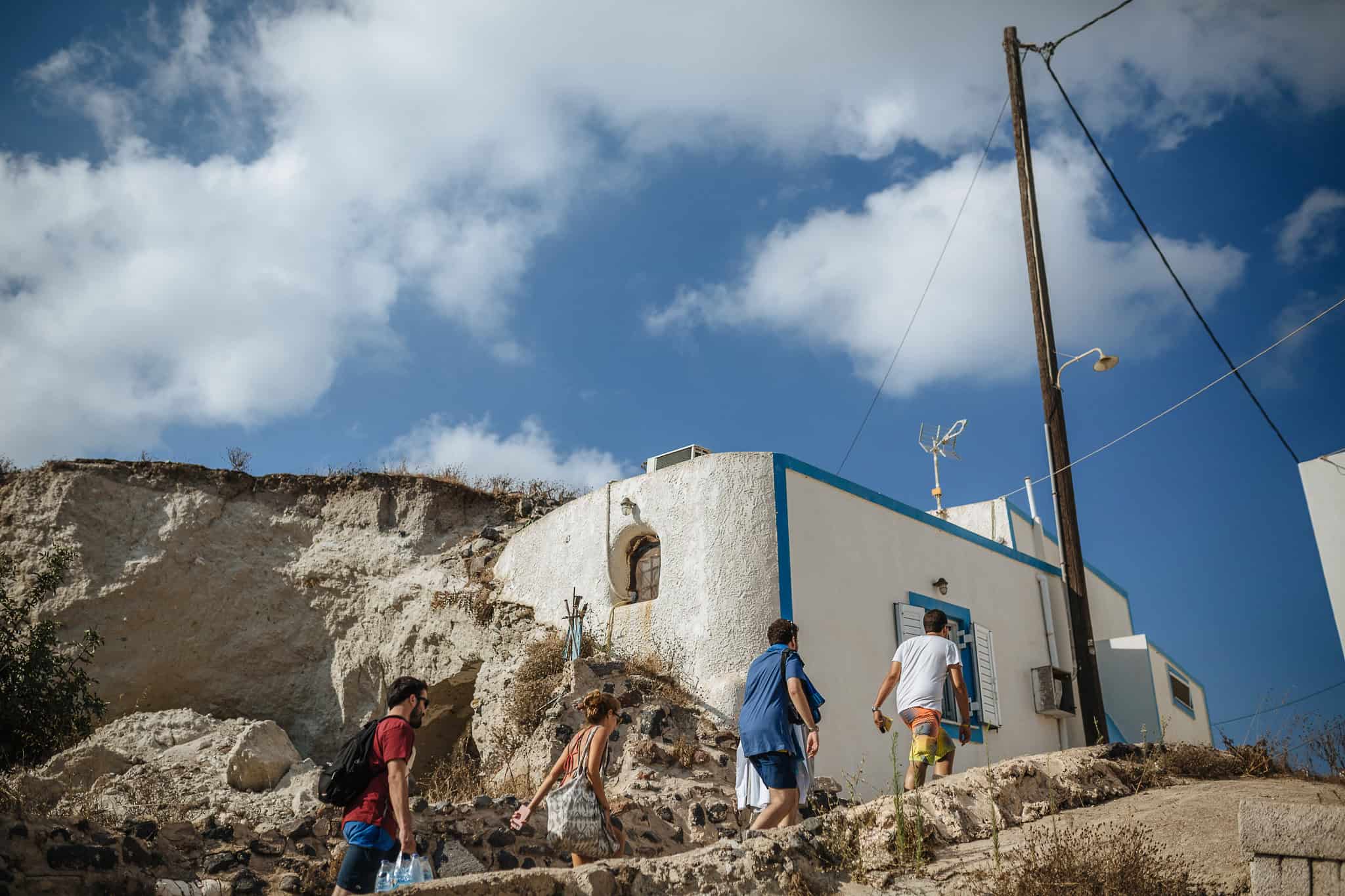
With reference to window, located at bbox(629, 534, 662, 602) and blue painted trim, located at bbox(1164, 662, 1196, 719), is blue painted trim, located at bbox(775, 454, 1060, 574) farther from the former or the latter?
blue painted trim, located at bbox(1164, 662, 1196, 719)

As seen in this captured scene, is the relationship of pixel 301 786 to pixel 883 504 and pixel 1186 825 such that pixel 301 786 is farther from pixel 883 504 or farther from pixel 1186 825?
pixel 1186 825

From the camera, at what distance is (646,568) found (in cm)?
1130

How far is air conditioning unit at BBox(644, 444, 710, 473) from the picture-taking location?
1230cm

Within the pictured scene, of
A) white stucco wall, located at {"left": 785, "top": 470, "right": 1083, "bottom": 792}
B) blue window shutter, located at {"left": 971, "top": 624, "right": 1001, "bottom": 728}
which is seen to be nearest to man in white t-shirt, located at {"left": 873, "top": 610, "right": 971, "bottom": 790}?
white stucco wall, located at {"left": 785, "top": 470, "right": 1083, "bottom": 792}

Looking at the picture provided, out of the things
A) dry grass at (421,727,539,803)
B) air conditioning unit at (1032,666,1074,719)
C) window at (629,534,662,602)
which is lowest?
dry grass at (421,727,539,803)

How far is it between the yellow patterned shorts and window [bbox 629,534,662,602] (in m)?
4.36

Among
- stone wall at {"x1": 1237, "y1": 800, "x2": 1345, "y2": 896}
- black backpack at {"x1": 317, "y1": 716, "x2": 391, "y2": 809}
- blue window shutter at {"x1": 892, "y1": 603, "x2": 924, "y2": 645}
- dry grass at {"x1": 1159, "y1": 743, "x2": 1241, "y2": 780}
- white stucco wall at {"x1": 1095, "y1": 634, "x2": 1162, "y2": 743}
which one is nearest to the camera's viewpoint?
stone wall at {"x1": 1237, "y1": 800, "x2": 1345, "y2": 896}

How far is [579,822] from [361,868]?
1392 millimetres

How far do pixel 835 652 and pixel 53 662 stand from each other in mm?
8956

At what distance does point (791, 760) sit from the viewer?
627 centimetres

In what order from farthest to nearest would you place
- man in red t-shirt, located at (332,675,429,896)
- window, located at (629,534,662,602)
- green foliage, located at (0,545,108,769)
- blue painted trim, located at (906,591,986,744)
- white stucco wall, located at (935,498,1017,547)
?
white stucco wall, located at (935,498,1017,547) < blue painted trim, located at (906,591,986,744) < window, located at (629,534,662,602) < green foliage, located at (0,545,108,769) < man in red t-shirt, located at (332,675,429,896)

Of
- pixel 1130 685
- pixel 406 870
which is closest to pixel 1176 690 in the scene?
pixel 1130 685

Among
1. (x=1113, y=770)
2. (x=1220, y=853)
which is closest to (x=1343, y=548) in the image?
(x=1113, y=770)

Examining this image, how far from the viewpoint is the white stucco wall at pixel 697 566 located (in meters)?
10.0
